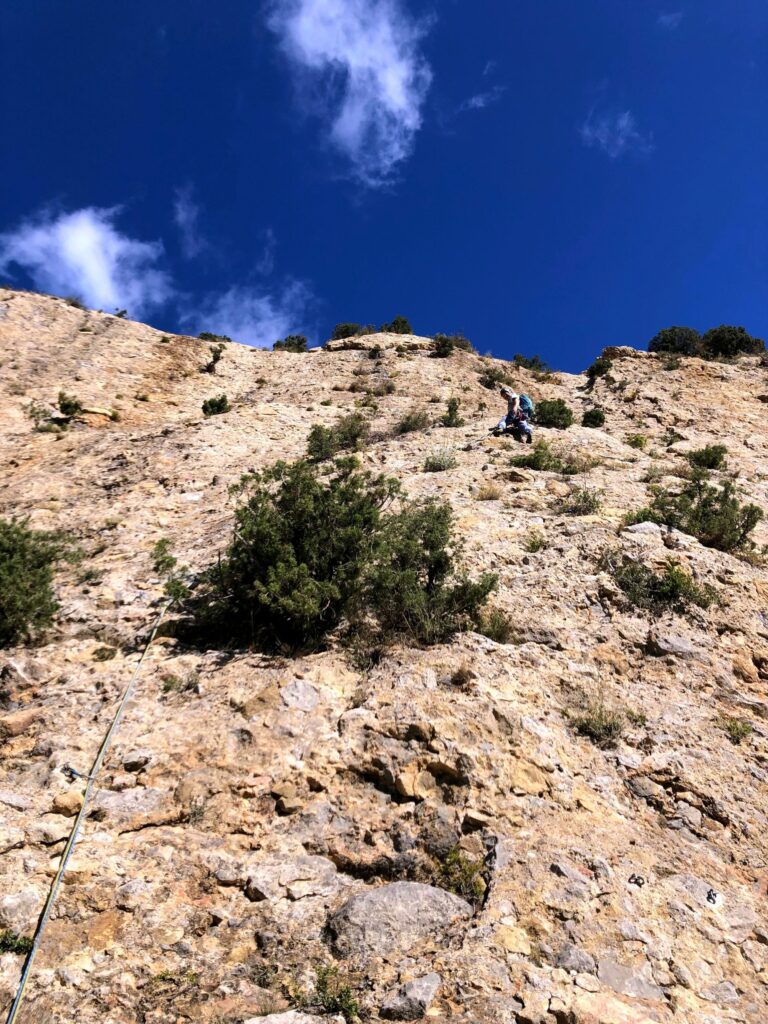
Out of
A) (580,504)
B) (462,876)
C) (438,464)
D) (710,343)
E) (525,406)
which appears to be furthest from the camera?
(710,343)

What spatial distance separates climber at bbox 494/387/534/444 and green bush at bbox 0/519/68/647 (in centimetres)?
1022

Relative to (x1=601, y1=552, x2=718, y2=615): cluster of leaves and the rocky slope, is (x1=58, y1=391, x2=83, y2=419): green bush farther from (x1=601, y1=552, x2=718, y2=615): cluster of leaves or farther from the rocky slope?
(x1=601, y1=552, x2=718, y2=615): cluster of leaves

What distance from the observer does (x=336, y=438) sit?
14609mm

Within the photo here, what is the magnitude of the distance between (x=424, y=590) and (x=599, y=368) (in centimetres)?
1781

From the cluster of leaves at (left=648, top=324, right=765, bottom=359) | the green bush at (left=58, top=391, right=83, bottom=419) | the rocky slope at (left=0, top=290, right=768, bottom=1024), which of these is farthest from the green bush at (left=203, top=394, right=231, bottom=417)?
the cluster of leaves at (left=648, top=324, right=765, bottom=359)

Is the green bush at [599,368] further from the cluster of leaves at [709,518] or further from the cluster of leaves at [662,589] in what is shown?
the cluster of leaves at [662,589]

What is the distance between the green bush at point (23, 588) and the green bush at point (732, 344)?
24.4m

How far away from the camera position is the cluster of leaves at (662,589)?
25.3 ft

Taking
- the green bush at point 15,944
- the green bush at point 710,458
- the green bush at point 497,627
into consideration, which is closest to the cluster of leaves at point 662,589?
the green bush at point 497,627

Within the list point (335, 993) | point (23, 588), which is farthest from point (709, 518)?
point (23, 588)

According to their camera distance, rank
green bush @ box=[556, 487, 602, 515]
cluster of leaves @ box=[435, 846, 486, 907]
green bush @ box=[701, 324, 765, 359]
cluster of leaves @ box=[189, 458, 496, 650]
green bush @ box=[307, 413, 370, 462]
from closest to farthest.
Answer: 1. cluster of leaves @ box=[435, 846, 486, 907]
2. cluster of leaves @ box=[189, 458, 496, 650]
3. green bush @ box=[556, 487, 602, 515]
4. green bush @ box=[307, 413, 370, 462]
5. green bush @ box=[701, 324, 765, 359]

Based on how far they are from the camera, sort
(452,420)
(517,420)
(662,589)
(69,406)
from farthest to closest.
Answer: (69,406)
(452,420)
(517,420)
(662,589)

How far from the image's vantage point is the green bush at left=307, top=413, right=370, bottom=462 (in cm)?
1396

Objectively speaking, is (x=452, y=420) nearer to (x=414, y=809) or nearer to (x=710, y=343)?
(x=414, y=809)
